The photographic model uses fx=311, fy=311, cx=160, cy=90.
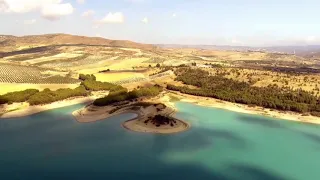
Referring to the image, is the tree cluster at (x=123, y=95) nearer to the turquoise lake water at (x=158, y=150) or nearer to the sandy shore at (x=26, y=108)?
the sandy shore at (x=26, y=108)

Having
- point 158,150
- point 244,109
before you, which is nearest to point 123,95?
point 244,109

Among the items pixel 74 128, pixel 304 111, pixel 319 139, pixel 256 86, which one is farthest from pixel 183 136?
pixel 256 86

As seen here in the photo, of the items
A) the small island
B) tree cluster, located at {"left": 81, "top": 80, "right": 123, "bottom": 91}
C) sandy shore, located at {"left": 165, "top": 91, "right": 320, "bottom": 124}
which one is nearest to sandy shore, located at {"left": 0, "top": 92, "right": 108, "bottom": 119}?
the small island

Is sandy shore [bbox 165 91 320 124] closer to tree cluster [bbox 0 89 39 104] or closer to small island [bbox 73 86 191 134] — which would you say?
small island [bbox 73 86 191 134]

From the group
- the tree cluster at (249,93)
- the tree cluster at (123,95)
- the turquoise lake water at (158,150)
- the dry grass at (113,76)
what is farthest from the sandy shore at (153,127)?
the dry grass at (113,76)

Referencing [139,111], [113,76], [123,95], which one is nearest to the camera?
[139,111]

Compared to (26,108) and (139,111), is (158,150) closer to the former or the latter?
(139,111)
